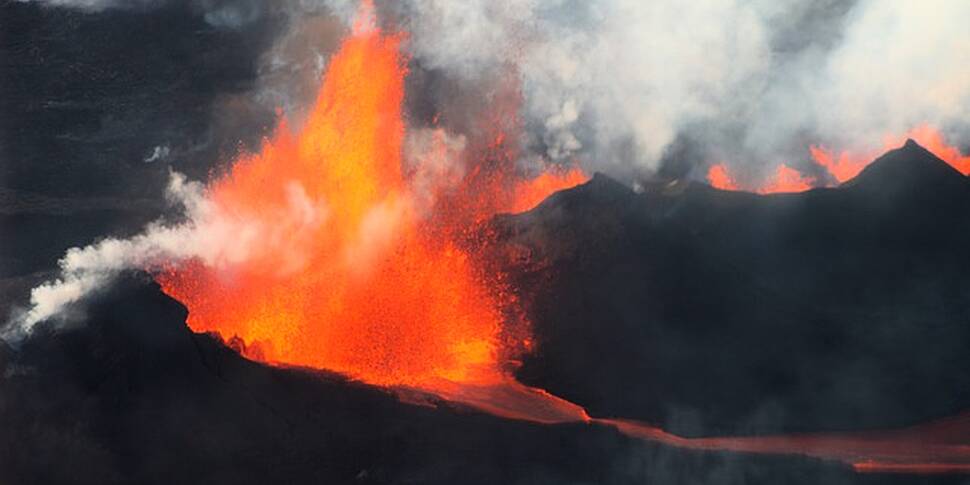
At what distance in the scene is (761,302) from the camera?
1062 centimetres

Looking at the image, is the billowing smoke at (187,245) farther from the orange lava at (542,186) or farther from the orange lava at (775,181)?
the orange lava at (775,181)

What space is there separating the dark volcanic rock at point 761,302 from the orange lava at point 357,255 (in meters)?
0.80

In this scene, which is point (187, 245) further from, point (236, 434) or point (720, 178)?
point (720, 178)

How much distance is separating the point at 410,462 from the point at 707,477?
9.86 feet

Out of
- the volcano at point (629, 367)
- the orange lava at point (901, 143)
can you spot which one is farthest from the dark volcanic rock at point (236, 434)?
the orange lava at point (901, 143)

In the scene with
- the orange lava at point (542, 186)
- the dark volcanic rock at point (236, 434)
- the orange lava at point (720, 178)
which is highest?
the orange lava at point (720, 178)

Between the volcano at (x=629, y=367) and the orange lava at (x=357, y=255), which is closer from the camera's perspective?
the volcano at (x=629, y=367)

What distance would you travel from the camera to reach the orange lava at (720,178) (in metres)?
10.8

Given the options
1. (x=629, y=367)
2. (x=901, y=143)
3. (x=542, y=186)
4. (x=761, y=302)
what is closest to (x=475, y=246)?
(x=542, y=186)

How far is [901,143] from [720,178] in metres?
1.93

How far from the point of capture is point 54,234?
10.9 meters

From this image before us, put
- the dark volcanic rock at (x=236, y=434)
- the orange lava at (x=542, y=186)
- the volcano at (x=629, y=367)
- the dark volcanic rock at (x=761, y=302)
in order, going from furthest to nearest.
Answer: the orange lava at (x=542, y=186), the dark volcanic rock at (x=761, y=302), the volcano at (x=629, y=367), the dark volcanic rock at (x=236, y=434)

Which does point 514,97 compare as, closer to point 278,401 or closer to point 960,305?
point 278,401

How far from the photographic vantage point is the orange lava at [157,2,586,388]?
35.7 ft
